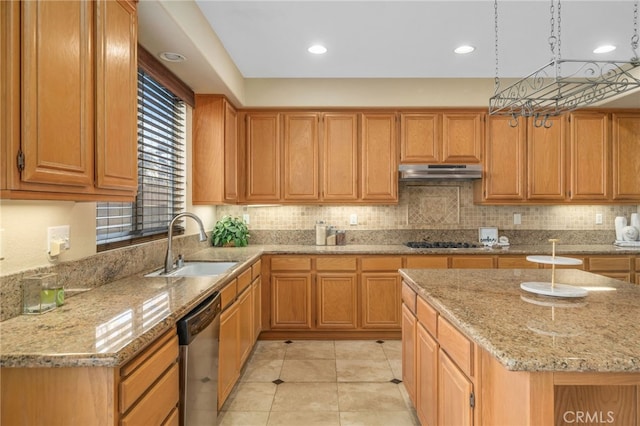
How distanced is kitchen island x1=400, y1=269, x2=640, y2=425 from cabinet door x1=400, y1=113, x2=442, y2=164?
207 centimetres

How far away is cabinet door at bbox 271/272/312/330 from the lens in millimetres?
3779

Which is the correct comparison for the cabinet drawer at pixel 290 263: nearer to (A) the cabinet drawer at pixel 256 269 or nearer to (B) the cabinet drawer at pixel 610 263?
(A) the cabinet drawer at pixel 256 269

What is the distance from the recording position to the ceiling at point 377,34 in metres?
2.45

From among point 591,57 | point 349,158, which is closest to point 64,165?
point 349,158

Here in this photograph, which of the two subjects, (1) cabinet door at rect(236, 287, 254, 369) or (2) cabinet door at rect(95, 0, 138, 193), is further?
(1) cabinet door at rect(236, 287, 254, 369)

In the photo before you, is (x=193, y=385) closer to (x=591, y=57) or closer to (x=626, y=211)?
(x=591, y=57)

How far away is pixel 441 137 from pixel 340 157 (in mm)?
1115

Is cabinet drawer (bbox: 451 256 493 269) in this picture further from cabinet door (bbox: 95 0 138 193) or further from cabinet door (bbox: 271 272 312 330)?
cabinet door (bbox: 95 0 138 193)

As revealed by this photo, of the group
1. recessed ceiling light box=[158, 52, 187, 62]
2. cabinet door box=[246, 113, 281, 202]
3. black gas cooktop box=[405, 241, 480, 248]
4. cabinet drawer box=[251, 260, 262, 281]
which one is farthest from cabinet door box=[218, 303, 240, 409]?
black gas cooktop box=[405, 241, 480, 248]

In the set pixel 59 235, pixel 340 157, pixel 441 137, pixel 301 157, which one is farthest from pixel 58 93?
pixel 441 137

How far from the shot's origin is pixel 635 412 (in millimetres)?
1336

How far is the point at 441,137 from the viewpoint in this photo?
Result: 4.00 metres

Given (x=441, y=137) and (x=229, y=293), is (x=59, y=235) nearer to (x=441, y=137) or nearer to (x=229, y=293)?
(x=229, y=293)

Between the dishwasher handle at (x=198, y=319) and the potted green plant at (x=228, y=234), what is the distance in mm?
1799
